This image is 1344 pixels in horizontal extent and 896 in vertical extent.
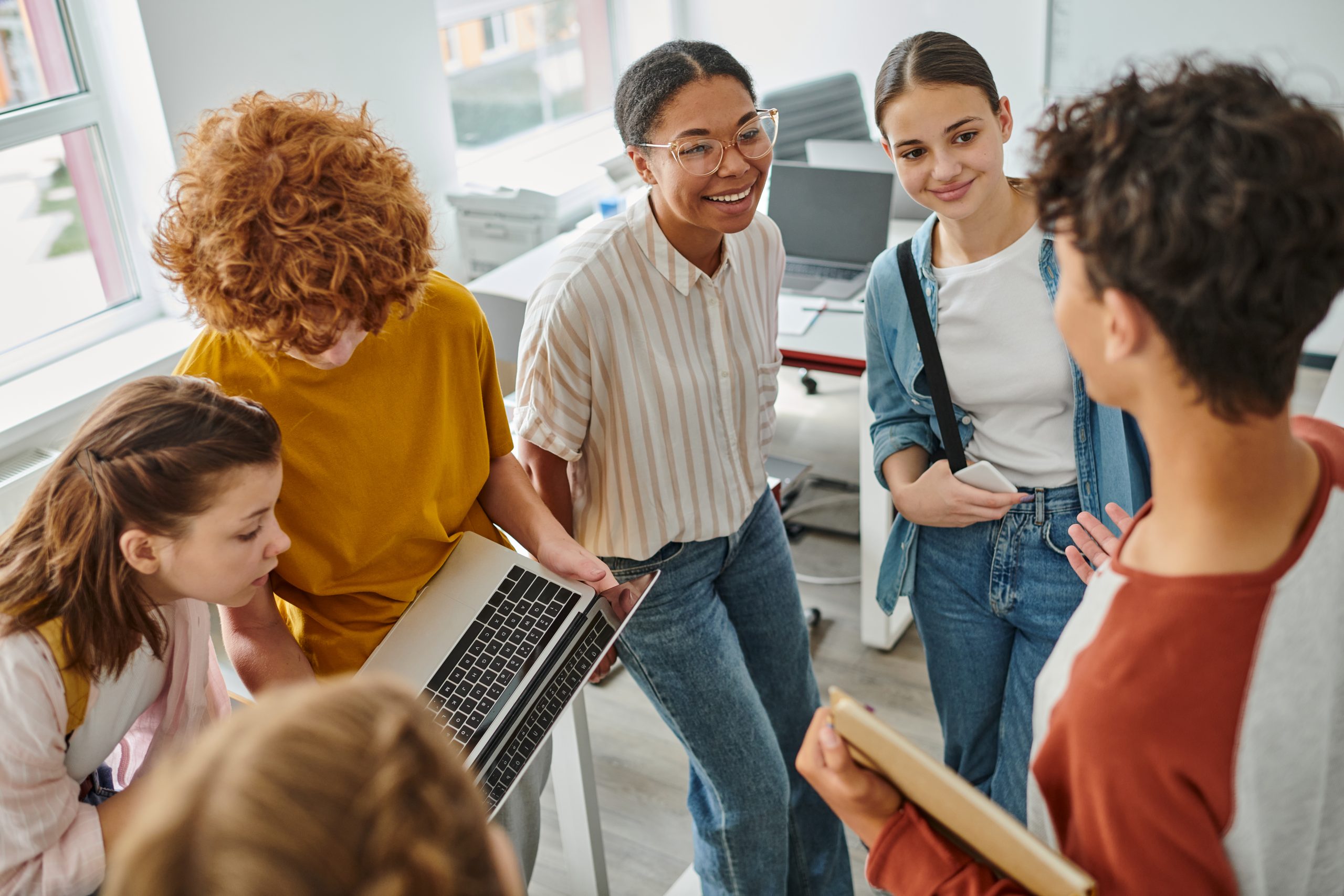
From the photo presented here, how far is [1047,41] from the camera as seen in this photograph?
4.62 meters

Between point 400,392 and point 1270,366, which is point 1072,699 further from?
point 400,392

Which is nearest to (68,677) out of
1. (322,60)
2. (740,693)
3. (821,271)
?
(740,693)

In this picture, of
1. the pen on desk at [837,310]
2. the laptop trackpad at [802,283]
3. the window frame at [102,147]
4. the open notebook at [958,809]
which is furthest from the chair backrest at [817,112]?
the open notebook at [958,809]

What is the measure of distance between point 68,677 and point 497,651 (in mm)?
476

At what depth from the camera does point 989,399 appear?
1520mm

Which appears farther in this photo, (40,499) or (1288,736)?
(40,499)

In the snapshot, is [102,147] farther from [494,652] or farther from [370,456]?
[494,652]

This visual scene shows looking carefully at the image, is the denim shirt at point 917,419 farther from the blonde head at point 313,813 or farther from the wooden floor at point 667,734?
the blonde head at point 313,813

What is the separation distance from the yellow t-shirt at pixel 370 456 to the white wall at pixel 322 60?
1366 mm

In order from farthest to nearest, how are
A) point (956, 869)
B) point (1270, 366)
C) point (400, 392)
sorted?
point (400, 392), point (956, 869), point (1270, 366)

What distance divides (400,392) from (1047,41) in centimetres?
417

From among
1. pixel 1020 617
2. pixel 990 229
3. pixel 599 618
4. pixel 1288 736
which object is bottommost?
pixel 1020 617

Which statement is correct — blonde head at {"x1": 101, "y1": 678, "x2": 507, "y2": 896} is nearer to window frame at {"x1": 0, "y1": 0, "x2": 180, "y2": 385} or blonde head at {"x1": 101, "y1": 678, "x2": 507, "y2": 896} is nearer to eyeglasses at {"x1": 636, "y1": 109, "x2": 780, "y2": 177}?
eyeglasses at {"x1": 636, "y1": 109, "x2": 780, "y2": 177}

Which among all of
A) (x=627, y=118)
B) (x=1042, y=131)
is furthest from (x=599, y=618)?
(x=1042, y=131)
